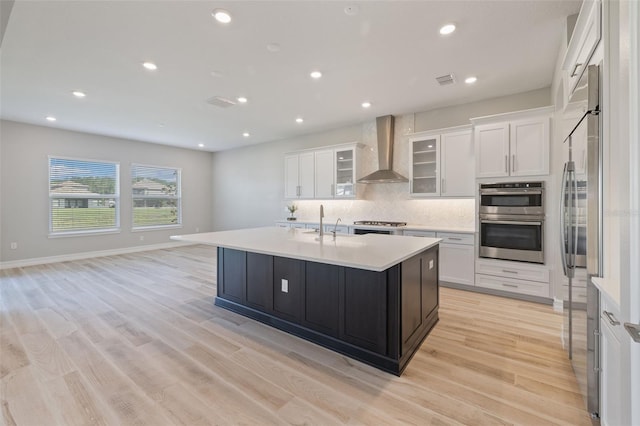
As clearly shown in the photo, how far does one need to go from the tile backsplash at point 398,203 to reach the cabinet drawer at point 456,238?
0.62 metres

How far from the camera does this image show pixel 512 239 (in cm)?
374

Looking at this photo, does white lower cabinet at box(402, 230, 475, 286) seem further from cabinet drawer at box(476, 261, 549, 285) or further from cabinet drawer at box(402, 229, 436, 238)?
cabinet drawer at box(476, 261, 549, 285)

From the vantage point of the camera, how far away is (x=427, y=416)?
5.52ft

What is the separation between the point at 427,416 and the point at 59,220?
776cm

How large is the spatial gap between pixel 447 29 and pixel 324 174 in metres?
3.62

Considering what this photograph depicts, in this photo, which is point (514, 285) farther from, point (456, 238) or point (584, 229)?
point (584, 229)

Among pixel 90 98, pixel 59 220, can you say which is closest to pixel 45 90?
pixel 90 98

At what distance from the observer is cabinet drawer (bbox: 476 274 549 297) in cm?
355

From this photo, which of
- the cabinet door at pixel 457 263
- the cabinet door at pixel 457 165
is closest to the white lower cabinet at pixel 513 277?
the cabinet door at pixel 457 263

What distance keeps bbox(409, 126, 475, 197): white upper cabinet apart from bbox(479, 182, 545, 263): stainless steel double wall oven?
434 millimetres

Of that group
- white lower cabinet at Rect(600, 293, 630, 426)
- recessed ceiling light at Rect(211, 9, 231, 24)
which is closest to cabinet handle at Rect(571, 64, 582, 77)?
white lower cabinet at Rect(600, 293, 630, 426)

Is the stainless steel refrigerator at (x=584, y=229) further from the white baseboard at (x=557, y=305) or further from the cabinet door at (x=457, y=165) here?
the cabinet door at (x=457, y=165)

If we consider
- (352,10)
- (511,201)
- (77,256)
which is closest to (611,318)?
(352,10)

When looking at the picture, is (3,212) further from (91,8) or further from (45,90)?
(91,8)
